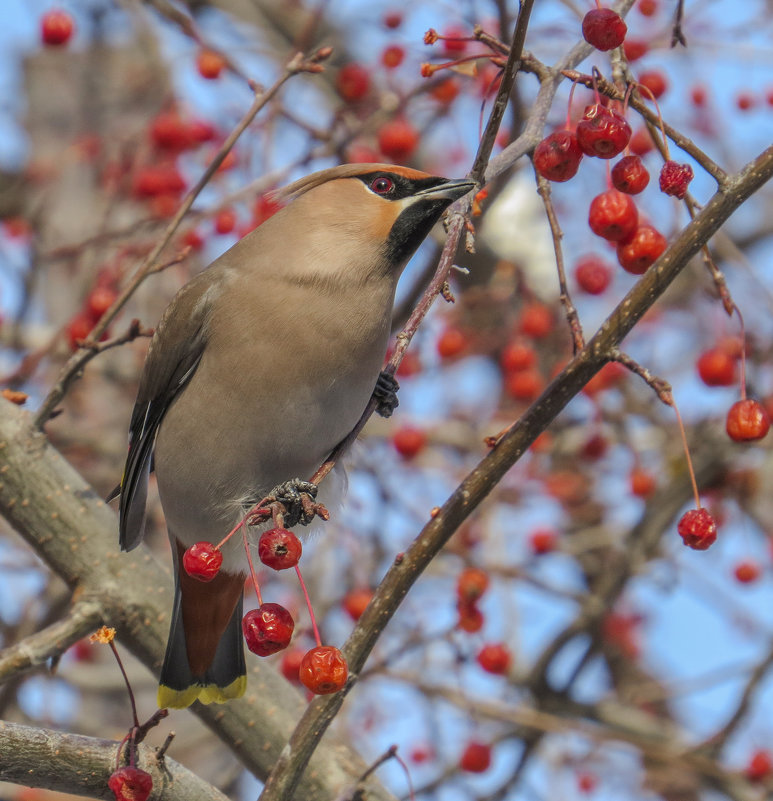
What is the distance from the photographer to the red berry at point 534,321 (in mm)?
4820

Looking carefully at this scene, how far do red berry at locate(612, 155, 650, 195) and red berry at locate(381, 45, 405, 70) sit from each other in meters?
2.11

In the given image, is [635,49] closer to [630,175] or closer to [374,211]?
[374,211]

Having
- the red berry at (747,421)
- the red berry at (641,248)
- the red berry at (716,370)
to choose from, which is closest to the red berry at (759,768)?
the red berry at (716,370)

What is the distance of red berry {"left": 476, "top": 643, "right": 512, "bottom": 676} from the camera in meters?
3.96

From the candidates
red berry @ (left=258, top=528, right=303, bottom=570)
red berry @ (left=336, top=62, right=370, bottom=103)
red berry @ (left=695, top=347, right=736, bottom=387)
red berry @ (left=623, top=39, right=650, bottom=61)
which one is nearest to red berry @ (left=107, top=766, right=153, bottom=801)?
red berry @ (left=258, top=528, right=303, bottom=570)

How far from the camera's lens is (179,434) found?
10.6 feet

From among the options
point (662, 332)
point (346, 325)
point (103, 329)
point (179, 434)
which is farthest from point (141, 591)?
point (662, 332)

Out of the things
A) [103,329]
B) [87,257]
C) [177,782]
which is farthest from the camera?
[87,257]

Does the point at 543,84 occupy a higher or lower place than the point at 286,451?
higher

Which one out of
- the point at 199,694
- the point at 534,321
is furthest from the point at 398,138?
the point at 199,694

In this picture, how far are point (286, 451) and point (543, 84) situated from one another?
116 cm

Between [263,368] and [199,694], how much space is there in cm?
85

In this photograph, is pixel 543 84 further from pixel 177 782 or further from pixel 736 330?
pixel 736 330

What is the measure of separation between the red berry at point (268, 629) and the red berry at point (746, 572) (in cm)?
309
